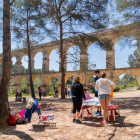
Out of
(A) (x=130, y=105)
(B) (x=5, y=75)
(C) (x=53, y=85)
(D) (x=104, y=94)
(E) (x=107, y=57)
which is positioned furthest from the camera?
(C) (x=53, y=85)

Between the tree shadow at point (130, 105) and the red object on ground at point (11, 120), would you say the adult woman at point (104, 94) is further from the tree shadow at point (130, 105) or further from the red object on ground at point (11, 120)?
the red object on ground at point (11, 120)

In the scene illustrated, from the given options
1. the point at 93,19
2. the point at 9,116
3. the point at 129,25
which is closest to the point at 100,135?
the point at 9,116

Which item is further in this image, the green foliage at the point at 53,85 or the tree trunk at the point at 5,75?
the green foliage at the point at 53,85

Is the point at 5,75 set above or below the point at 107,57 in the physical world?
below

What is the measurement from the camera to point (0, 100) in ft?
13.3

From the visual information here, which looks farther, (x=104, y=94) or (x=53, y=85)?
(x=53, y=85)

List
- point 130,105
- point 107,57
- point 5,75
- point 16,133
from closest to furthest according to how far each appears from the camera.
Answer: point 16,133, point 5,75, point 130,105, point 107,57

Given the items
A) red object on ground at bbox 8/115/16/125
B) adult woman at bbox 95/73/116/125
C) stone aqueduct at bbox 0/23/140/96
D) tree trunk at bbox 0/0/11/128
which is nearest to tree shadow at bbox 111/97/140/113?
adult woman at bbox 95/73/116/125

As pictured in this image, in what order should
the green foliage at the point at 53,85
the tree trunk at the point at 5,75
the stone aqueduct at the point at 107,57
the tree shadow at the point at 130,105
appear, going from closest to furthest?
the tree trunk at the point at 5,75, the tree shadow at the point at 130,105, the stone aqueduct at the point at 107,57, the green foliage at the point at 53,85

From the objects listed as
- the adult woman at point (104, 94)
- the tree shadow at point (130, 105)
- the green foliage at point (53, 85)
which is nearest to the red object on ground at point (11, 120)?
the adult woman at point (104, 94)

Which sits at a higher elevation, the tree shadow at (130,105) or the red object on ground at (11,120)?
the red object on ground at (11,120)

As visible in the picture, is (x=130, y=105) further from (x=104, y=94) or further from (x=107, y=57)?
(x=107, y=57)

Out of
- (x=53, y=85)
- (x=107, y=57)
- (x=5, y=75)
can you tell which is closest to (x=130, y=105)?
(x=5, y=75)

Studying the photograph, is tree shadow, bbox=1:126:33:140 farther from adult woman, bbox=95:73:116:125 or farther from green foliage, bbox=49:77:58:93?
green foliage, bbox=49:77:58:93
